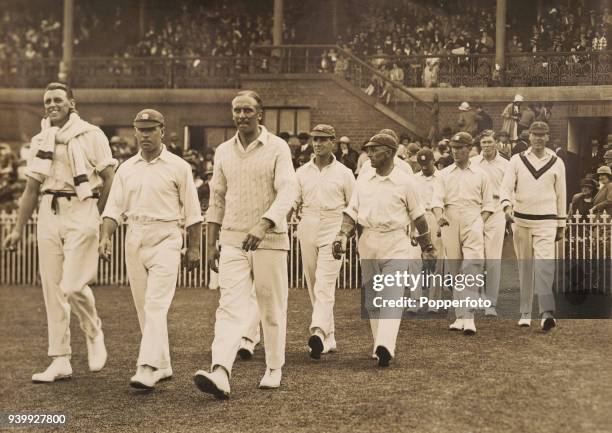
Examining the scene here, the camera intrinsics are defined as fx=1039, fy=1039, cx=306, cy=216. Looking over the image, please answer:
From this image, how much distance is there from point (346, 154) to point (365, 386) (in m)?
1.76

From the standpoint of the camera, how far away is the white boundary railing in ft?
19.7

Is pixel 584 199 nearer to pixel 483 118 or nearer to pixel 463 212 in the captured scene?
pixel 483 118

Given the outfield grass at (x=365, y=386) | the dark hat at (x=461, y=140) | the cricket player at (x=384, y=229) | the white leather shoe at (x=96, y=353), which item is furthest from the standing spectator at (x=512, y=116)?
the white leather shoe at (x=96, y=353)

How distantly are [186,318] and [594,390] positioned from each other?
14.1ft

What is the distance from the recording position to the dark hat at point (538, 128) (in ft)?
19.4

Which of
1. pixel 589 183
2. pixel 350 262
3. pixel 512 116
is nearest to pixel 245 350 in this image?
pixel 350 262

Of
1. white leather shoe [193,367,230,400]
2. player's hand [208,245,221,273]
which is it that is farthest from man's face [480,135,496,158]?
white leather shoe [193,367,230,400]

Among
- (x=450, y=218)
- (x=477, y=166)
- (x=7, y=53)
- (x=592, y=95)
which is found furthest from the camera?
(x=7, y=53)

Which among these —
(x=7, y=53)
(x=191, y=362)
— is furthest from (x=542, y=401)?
(x=7, y=53)

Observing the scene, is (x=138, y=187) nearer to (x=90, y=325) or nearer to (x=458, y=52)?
(x=90, y=325)

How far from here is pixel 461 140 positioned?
646cm

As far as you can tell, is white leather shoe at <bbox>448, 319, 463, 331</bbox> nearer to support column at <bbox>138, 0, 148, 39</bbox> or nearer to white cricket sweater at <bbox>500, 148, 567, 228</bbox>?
white cricket sweater at <bbox>500, 148, 567, 228</bbox>

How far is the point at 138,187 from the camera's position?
6281mm

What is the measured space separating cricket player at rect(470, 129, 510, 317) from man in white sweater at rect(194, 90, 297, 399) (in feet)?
4.28
